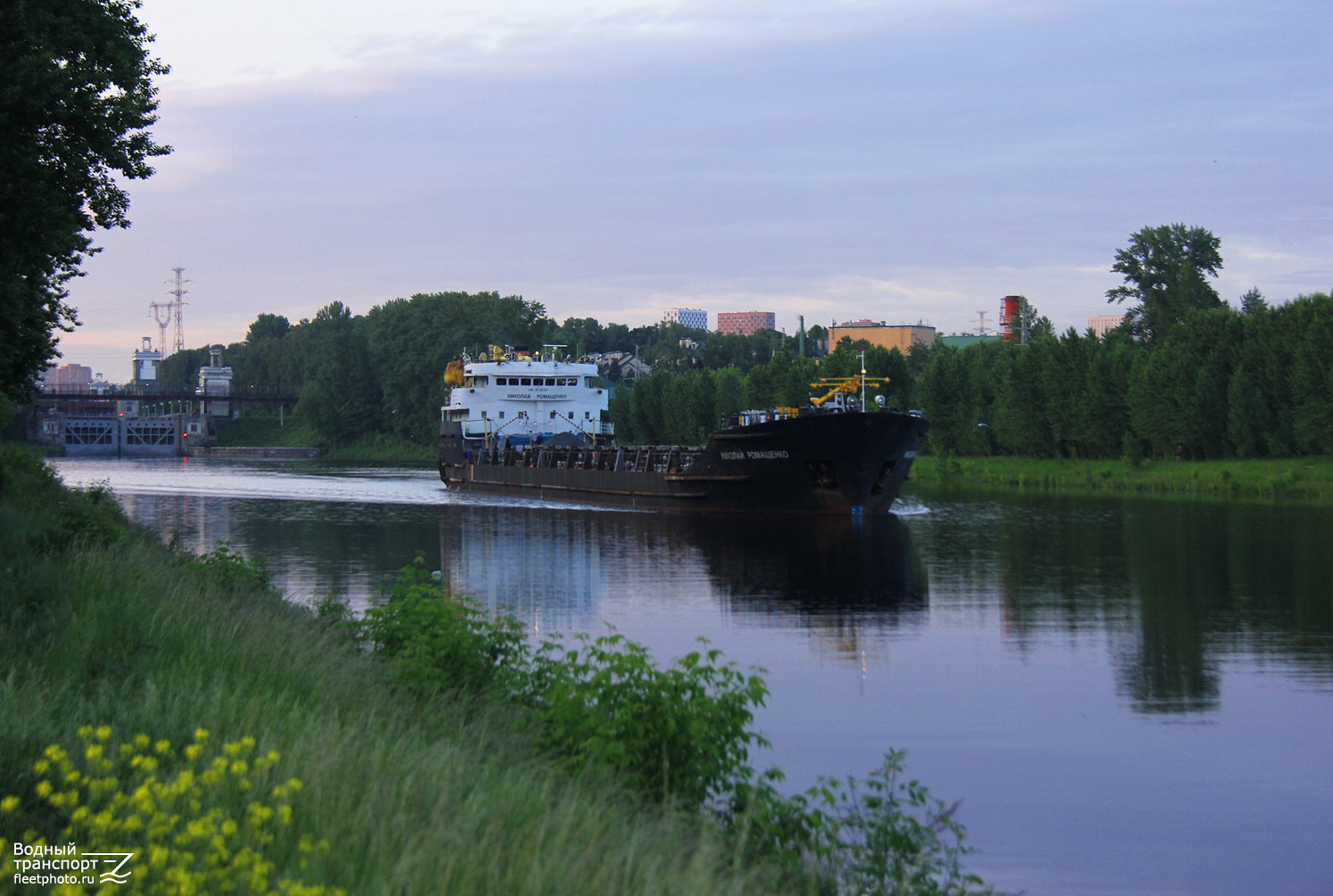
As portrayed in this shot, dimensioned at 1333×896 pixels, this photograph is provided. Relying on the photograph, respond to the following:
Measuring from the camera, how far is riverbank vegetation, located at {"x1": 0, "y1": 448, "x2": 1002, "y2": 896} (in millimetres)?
5953

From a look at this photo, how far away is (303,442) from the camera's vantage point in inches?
Result: 6521

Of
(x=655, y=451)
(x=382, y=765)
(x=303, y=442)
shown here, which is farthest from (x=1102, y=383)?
(x=303, y=442)

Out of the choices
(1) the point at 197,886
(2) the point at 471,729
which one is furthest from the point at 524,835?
(2) the point at 471,729

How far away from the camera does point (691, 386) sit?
118938 mm

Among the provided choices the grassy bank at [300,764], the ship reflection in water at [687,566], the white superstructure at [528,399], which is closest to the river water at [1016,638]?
the ship reflection in water at [687,566]

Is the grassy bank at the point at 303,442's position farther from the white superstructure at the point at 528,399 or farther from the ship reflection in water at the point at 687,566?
the ship reflection in water at the point at 687,566

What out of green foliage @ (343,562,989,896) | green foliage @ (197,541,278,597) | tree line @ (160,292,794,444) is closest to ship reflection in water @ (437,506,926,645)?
green foliage @ (197,541,278,597)

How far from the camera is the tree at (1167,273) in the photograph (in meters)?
102

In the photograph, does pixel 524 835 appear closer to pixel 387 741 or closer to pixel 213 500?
pixel 387 741

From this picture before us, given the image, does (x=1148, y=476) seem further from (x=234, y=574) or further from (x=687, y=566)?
(x=234, y=574)

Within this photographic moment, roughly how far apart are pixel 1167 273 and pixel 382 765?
10894 centimetres

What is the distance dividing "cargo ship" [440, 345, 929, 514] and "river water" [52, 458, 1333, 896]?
1.61 meters

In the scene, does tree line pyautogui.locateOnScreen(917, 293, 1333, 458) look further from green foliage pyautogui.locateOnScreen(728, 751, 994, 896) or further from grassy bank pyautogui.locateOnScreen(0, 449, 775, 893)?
grassy bank pyautogui.locateOnScreen(0, 449, 775, 893)

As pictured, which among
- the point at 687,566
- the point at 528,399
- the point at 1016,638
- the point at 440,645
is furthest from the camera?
the point at 528,399
